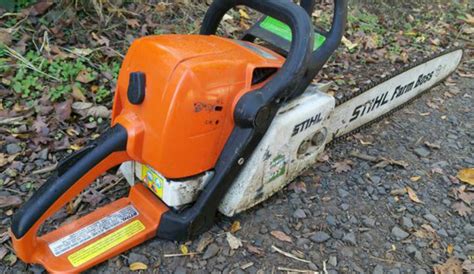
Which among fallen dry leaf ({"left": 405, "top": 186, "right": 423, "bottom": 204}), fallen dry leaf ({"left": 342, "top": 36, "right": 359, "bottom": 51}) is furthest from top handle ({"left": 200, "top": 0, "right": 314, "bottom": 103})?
fallen dry leaf ({"left": 342, "top": 36, "right": 359, "bottom": 51})

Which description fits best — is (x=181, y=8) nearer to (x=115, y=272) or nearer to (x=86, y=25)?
(x=86, y=25)

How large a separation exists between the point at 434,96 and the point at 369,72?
46cm

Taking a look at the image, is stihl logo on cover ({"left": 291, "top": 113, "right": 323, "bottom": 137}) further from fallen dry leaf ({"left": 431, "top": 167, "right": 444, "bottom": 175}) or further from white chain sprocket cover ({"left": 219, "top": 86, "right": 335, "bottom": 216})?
fallen dry leaf ({"left": 431, "top": 167, "right": 444, "bottom": 175})

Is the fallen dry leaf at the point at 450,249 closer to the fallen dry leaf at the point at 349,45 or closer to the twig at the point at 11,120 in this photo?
the fallen dry leaf at the point at 349,45

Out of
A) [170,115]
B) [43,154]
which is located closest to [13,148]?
[43,154]

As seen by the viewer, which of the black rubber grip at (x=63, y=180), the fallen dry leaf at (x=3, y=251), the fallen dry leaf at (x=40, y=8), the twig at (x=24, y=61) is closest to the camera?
the black rubber grip at (x=63, y=180)

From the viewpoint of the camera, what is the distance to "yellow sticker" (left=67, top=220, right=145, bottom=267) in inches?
68.0

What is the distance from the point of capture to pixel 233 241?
198 centimetres

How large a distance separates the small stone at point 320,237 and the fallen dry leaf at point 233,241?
1.03 ft

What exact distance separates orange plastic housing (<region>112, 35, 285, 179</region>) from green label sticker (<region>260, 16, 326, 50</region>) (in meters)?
0.30

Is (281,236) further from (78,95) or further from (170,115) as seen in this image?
(78,95)

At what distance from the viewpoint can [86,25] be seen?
3.02 metres

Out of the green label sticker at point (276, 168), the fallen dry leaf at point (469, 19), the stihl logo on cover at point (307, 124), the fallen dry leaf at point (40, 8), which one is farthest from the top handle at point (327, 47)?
the fallen dry leaf at point (469, 19)

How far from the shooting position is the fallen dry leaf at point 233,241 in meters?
1.97
